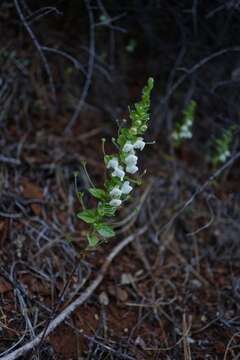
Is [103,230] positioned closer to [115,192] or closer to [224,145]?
[115,192]

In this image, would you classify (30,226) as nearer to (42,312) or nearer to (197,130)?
(42,312)

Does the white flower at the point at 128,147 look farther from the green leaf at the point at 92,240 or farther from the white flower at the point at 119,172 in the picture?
the green leaf at the point at 92,240

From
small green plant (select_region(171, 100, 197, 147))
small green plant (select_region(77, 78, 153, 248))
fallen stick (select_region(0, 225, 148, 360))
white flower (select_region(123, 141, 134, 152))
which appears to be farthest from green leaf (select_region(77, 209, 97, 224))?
small green plant (select_region(171, 100, 197, 147))

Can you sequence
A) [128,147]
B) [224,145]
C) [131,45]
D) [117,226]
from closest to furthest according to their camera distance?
1. [128,147]
2. [117,226]
3. [224,145]
4. [131,45]

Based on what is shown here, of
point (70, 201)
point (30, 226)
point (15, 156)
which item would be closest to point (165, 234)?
point (70, 201)

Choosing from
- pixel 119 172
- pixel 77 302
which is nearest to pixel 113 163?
pixel 119 172
